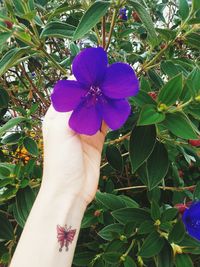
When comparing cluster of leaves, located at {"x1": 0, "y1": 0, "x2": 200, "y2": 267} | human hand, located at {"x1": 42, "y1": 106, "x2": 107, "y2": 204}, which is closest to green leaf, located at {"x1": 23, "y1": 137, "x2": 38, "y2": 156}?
cluster of leaves, located at {"x1": 0, "y1": 0, "x2": 200, "y2": 267}

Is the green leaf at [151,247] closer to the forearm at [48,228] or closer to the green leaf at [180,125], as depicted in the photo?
the forearm at [48,228]

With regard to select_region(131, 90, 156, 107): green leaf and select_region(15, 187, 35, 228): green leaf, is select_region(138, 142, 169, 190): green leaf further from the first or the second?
select_region(15, 187, 35, 228): green leaf

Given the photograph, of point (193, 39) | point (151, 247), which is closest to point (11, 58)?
point (193, 39)

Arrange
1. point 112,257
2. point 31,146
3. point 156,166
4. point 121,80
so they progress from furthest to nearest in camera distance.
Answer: point 31,146 → point 112,257 → point 156,166 → point 121,80

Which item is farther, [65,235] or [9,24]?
[9,24]

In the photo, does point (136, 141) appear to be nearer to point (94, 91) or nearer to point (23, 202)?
point (94, 91)

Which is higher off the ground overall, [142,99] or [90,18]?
[90,18]
